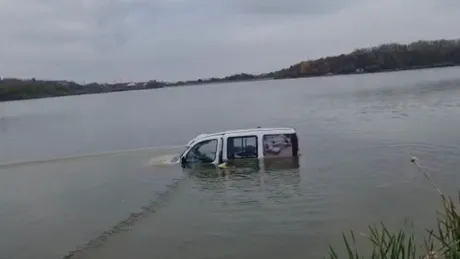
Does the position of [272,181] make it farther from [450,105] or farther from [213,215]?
[450,105]

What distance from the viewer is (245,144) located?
18922 mm

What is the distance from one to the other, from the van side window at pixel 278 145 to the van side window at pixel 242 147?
41 centimetres

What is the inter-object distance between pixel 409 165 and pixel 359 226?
7.04 m

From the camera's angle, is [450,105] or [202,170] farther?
[450,105]

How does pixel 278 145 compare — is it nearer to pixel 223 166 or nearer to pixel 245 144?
pixel 245 144

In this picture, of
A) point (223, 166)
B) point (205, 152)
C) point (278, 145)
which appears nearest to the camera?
point (223, 166)

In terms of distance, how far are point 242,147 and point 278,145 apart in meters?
1.36

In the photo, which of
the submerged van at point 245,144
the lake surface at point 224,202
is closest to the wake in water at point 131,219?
the lake surface at point 224,202

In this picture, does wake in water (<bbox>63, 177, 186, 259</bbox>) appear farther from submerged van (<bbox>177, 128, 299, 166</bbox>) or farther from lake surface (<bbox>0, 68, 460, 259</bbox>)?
submerged van (<bbox>177, 128, 299, 166</bbox>)

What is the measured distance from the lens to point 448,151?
64.7 ft

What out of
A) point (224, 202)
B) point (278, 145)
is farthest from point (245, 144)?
point (224, 202)

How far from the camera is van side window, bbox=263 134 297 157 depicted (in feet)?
62.2

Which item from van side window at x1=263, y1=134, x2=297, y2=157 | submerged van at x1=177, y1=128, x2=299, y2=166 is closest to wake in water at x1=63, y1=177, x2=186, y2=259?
submerged van at x1=177, y1=128, x2=299, y2=166

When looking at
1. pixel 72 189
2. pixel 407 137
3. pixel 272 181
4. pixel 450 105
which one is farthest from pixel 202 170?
pixel 450 105
